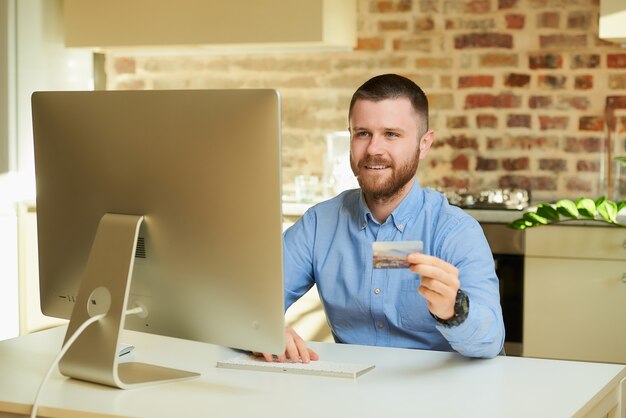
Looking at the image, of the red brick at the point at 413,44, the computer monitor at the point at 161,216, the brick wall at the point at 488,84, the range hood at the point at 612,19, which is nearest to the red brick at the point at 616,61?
the brick wall at the point at 488,84

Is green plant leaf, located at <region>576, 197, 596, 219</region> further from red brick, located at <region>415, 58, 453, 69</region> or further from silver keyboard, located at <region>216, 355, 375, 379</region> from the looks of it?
silver keyboard, located at <region>216, 355, 375, 379</region>

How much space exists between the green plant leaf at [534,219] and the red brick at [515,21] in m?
1.05

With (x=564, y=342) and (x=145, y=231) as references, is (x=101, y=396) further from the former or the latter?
(x=564, y=342)

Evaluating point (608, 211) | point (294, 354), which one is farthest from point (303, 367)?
point (608, 211)

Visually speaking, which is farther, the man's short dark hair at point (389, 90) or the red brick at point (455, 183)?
the red brick at point (455, 183)

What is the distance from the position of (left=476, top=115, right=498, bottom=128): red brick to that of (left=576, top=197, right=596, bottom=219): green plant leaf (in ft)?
2.77

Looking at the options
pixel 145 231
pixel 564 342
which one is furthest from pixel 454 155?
pixel 145 231

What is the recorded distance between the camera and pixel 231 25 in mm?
4344

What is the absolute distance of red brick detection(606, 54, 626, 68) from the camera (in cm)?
432

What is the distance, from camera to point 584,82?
4.38 m

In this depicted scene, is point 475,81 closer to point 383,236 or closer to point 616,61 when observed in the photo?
point 616,61

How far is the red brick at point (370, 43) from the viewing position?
→ 464 centimetres

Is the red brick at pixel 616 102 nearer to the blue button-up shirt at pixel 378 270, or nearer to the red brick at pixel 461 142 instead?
the red brick at pixel 461 142

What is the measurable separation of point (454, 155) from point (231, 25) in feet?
3.86
